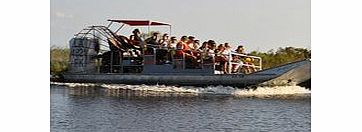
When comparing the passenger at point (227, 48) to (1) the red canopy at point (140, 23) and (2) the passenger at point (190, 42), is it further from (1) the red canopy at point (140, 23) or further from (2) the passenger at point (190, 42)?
(1) the red canopy at point (140, 23)

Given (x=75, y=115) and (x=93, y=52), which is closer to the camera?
(x=75, y=115)

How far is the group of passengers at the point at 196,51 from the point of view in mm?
3473

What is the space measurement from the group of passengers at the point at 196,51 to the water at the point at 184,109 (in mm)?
209

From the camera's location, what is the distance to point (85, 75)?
5020 millimetres

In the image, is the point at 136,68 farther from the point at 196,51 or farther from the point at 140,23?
the point at 140,23

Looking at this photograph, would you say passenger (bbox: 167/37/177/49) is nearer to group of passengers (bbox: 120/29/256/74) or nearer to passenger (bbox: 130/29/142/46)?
group of passengers (bbox: 120/29/256/74)

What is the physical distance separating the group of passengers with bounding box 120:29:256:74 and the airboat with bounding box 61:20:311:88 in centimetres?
3

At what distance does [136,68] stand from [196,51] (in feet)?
2.65

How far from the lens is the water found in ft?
9.73

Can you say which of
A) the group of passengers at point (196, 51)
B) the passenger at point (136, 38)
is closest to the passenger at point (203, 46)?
the group of passengers at point (196, 51)
